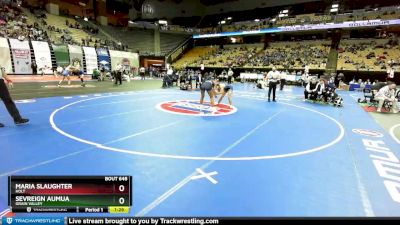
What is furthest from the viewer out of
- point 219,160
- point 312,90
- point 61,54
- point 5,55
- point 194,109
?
point 61,54

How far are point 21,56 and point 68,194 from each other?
2868cm

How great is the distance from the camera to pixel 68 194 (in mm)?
2135

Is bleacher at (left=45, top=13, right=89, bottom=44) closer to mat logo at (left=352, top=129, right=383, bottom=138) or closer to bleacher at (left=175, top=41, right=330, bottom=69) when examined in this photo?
bleacher at (left=175, top=41, right=330, bottom=69)

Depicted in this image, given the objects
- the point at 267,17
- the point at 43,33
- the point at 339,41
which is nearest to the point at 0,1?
the point at 43,33

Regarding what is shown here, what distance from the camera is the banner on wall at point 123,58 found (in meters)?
34.4

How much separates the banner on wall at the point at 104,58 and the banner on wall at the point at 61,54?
4018mm

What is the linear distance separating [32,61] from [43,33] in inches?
208

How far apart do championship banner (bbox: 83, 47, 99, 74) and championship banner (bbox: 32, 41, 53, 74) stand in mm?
4125

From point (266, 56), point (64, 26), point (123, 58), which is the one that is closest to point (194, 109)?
point (123, 58)

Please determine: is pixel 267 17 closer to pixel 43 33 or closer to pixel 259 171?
pixel 43 33
